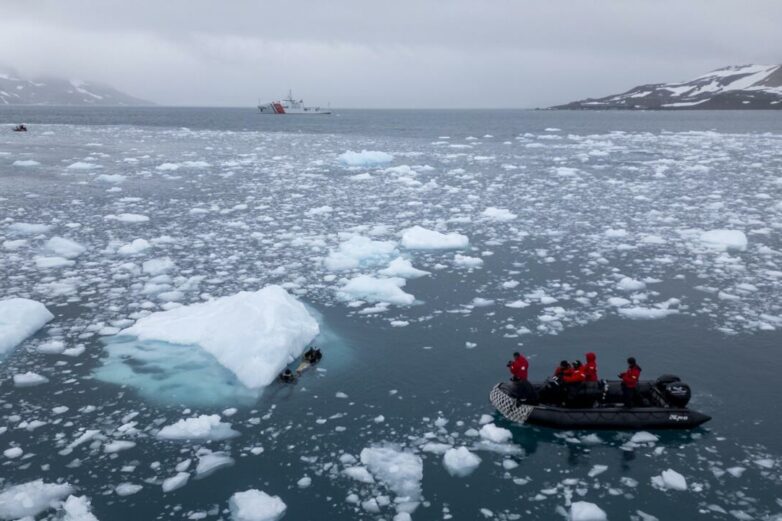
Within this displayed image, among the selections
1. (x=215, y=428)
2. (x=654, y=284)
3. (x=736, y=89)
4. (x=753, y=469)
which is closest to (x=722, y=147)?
(x=654, y=284)

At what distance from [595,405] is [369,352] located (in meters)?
4.04

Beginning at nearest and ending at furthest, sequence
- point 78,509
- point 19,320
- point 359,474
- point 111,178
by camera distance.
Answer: point 78,509, point 359,474, point 19,320, point 111,178

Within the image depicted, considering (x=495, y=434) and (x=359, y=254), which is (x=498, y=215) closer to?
(x=359, y=254)

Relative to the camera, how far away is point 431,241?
1770cm

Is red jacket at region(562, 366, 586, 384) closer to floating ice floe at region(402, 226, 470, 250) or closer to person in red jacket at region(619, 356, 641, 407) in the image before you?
person in red jacket at region(619, 356, 641, 407)

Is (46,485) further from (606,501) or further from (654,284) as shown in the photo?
(654,284)

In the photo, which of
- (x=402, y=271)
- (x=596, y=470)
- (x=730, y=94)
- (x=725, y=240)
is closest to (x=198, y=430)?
(x=596, y=470)

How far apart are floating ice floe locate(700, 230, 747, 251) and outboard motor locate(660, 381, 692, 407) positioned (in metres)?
10.2

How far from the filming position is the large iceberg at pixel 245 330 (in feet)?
33.0

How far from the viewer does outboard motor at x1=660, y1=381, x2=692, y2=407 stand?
8586 millimetres

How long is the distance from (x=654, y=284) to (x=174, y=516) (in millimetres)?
11913

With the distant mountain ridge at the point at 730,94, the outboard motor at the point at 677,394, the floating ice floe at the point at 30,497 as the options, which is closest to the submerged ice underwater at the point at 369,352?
the floating ice floe at the point at 30,497

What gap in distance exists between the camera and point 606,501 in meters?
6.94

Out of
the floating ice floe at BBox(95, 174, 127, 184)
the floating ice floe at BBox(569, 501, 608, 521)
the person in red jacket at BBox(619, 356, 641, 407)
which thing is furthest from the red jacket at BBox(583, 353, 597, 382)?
the floating ice floe at BBox(95, 174, 127, 184)
